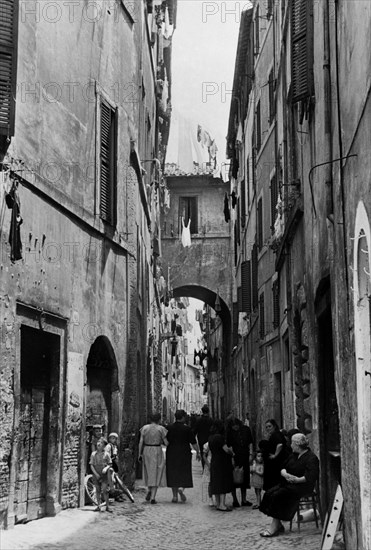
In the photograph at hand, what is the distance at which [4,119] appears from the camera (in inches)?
379

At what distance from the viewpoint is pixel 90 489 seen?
41.6 feet

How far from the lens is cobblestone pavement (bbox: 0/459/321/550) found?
932cm

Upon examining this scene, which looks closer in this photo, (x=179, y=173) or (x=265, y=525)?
(x=265, y=525)

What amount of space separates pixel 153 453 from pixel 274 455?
273 centimetres

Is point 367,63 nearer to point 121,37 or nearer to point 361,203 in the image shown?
point 361,203

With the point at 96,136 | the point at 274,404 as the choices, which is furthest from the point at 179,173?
the point at 96,136

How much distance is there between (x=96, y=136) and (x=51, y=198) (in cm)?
268

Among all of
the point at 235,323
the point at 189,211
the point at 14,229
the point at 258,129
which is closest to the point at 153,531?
the point at 14,229

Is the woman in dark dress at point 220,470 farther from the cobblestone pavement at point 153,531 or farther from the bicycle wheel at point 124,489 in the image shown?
the bicycle wheel at point 124,489

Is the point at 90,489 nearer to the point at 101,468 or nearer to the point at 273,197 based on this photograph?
the point at 101,468

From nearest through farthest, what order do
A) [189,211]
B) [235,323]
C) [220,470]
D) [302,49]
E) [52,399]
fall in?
[302,49]
[52,399]
[220,470]
[235,323]
[189,211]

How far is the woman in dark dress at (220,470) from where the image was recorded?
12.9m

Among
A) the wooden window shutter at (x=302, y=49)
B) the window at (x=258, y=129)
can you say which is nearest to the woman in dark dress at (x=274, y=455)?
the wooden window shutter at (x=302, y=49)

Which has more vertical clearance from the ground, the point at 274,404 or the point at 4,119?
the point at 4,119
